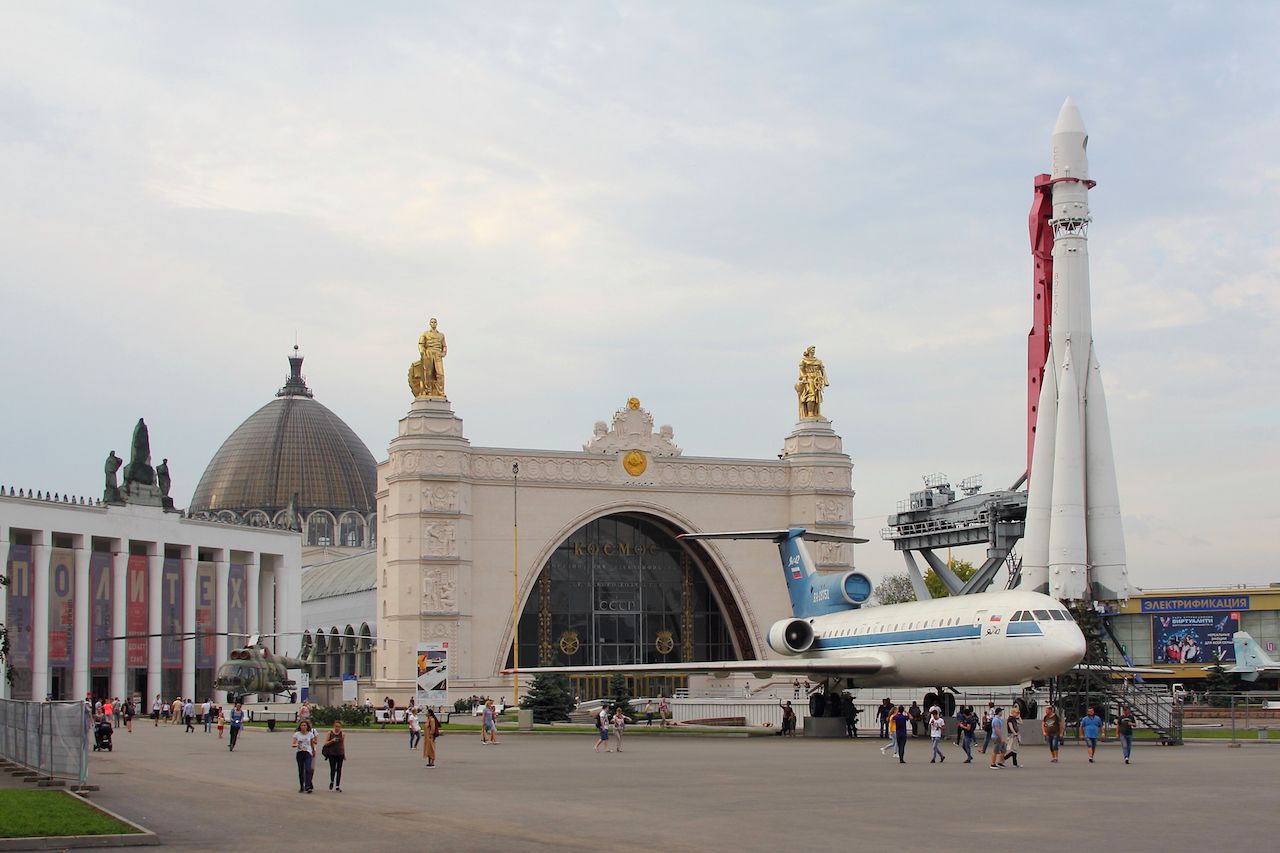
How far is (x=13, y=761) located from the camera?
31.9 metres

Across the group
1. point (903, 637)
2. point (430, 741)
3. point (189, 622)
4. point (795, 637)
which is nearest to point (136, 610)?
point (189, 622)

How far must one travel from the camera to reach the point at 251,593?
3848 inches

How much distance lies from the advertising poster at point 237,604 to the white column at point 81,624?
35.3 ft

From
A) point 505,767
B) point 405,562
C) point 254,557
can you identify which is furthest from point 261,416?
point 505,767

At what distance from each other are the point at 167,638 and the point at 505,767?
61.4 m

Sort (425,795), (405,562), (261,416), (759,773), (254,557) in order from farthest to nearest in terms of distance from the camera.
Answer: (261,416)
(254,557)
(405,562)
(759,773)
(425,795)

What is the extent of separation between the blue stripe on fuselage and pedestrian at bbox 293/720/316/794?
21.1 meters

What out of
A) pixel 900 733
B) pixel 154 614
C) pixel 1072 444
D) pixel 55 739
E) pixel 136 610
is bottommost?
pixel 900 733

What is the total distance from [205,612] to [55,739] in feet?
224

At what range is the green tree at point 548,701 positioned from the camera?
66.8 m

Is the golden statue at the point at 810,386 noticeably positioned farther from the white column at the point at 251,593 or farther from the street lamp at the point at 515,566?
the white column at the point at 251,593

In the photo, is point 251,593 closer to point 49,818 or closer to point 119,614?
point 119,614

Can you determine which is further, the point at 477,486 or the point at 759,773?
the point at 477,486

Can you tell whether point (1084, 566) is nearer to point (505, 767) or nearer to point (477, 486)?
point (505, 767)
